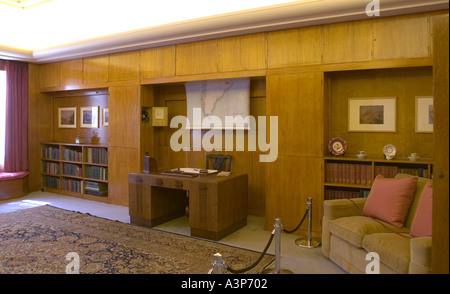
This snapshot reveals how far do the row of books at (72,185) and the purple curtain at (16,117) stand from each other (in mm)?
954

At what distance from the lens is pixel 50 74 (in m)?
7.34

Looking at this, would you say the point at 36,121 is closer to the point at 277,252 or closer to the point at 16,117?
the point at 16,117

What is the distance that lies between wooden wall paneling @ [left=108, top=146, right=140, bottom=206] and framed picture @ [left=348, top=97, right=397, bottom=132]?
3733mm

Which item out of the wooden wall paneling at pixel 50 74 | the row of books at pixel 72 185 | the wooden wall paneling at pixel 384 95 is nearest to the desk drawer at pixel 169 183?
the wooden wall paneling at pixel 384 95

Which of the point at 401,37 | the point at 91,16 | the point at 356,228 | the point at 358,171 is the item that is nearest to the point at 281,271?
the point at 356,228

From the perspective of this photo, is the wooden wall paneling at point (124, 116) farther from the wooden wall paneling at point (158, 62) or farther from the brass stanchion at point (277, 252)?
A: the brass stanchion at point (277, 252)

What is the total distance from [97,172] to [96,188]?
326 millimetres

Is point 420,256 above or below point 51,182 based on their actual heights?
above

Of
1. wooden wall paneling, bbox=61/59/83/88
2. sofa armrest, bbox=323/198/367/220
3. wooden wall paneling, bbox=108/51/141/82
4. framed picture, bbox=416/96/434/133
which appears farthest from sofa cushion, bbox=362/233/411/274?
wooden wall paneling, bbox=61/59/83/88

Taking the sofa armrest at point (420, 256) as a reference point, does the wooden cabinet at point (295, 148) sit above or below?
above

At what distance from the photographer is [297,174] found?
4.60m

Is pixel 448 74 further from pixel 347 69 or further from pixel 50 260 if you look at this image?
pixel 50 260

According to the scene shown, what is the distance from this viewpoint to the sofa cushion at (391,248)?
2.64 meters

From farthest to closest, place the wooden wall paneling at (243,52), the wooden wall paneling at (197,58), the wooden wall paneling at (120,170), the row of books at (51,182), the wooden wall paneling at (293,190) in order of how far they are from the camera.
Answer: the row of books at (51,182) < the wooden wall paneling at (120,170) < the wooden wall paneling at (197,58) < the wooden wall paneling at (243,52) < the wooden wall paneling at (293,190)
